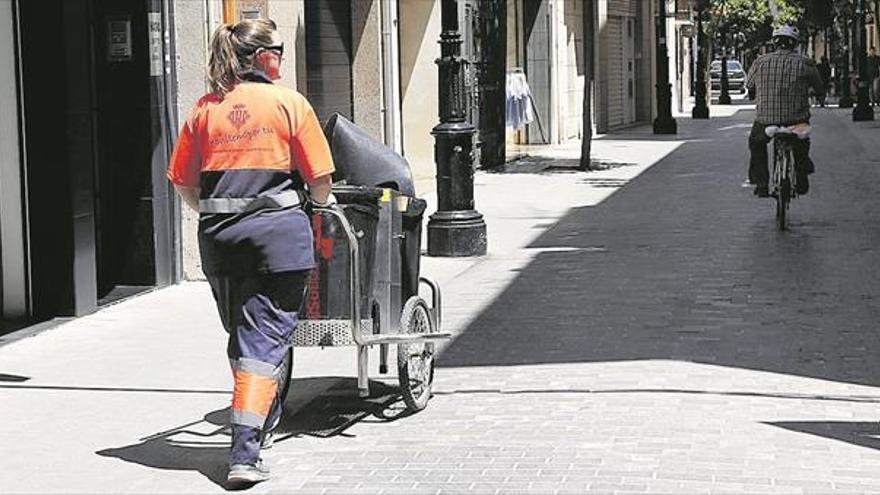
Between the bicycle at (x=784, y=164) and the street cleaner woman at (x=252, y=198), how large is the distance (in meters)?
9.26

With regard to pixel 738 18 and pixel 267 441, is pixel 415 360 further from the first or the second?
pixel 738 18

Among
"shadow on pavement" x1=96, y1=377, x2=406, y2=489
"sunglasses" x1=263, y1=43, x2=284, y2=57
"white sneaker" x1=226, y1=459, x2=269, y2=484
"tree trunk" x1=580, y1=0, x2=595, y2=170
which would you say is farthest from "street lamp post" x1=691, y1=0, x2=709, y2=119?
"white sneaker" x1=226, y1=459, x2=269, y2=484

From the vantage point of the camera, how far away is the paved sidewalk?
650cm

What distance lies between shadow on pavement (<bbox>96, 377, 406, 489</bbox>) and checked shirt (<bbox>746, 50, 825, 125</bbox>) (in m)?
7.78

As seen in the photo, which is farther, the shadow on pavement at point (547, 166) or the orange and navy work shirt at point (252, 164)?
the shadow on pavement at point (547, 166)

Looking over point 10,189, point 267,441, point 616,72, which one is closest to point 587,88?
point 10,189

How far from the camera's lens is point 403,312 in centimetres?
→ 754

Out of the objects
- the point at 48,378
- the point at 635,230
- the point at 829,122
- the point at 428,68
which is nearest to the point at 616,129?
the point at 829,122

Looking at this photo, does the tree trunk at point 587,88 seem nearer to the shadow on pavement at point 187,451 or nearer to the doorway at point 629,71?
the doorway at point 629,71

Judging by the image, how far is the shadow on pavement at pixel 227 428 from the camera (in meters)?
6.81

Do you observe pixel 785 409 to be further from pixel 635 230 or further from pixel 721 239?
pixel 635 230

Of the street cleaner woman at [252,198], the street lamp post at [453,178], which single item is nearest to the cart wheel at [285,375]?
the street cleaner woman at [252,198]

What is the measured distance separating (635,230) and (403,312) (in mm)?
8329

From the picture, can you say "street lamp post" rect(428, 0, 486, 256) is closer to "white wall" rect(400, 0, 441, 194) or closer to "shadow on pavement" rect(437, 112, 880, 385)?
"shadow on pavement" rect(437, 112, 880, 385)
